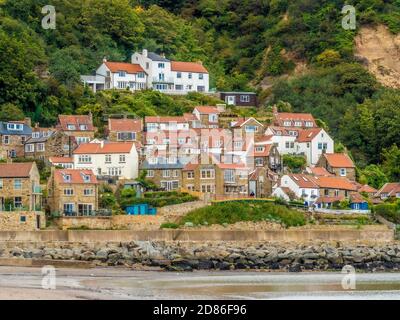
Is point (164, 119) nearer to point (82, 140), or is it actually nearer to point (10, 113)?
point (82, 140)

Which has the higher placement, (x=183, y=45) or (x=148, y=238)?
(x=183, y=45)

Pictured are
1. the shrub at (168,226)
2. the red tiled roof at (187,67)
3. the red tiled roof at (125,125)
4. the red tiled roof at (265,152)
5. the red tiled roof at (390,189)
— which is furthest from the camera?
the red tiled roof at (187,67)

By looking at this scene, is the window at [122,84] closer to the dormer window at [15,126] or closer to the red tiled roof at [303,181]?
the dormer window at [15,126]

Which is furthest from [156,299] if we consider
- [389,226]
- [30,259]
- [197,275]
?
[389,226]

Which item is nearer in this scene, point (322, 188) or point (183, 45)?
point (322, 188)

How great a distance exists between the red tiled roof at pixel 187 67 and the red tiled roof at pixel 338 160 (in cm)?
1449

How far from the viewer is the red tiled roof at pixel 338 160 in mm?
73062

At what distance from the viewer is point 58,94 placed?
76312 mm

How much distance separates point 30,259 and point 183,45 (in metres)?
42.8

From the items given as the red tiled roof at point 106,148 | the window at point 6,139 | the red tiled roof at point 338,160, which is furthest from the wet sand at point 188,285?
the red tiled roof at point 338,160

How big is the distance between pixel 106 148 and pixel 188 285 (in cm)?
2434

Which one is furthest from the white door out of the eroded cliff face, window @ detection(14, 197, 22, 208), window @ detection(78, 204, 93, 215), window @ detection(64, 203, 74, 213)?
window @ detection(14, 197, 22, 208)

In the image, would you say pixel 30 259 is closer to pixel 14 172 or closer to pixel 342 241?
pixel 14 172

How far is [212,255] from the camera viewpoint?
55.3m
